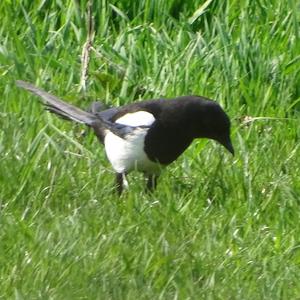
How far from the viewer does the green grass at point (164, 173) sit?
5.05 m

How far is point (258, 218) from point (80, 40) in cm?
169

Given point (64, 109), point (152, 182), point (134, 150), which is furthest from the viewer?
point (64, 109)

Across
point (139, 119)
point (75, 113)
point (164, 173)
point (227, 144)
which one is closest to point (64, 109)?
point (75, 113)

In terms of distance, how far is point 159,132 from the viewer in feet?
19.6

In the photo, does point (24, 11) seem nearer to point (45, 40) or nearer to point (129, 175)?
point (45, 40)

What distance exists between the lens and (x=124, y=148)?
601cm

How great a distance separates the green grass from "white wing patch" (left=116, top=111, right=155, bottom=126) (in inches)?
8.9

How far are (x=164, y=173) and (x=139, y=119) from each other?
0.80ft

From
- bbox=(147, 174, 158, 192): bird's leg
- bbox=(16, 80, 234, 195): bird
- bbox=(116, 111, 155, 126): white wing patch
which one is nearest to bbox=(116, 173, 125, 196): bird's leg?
bbox=(16, 80, 234, 195): bird

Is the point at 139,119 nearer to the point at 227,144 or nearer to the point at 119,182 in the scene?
the point at 119,182

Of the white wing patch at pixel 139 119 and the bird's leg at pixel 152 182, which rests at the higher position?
the white wing patch at pixel 139 119

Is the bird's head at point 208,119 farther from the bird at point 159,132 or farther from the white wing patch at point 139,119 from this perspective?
the white wing patch at point 139,119

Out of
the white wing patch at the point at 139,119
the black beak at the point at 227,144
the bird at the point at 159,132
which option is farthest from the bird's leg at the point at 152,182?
the black beak at the point at 227,144

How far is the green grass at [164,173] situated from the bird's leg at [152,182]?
38 mm
